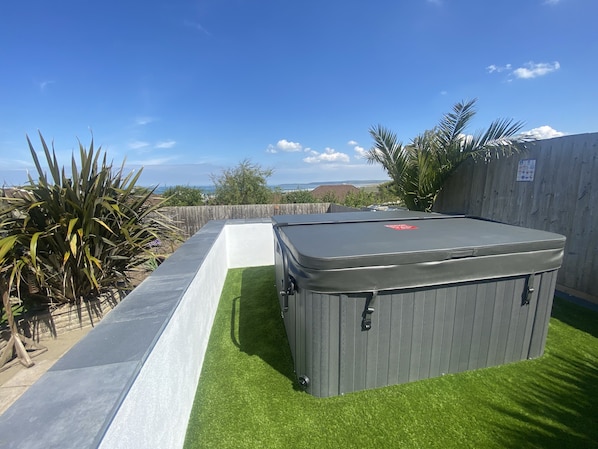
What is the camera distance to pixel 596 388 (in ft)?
6.33

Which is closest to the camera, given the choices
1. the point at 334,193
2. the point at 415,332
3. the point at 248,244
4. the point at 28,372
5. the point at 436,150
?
the point at 415,332

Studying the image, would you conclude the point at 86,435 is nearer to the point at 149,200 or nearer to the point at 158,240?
the point at 158,240

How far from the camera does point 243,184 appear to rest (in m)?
13.1

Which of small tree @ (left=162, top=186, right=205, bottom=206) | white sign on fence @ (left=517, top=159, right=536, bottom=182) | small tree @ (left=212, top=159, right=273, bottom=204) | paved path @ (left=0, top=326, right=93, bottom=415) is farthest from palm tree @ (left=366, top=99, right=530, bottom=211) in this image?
small tree @ (left=162, top=186, right=205, bottom=206)

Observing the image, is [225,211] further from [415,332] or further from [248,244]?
[415,332]

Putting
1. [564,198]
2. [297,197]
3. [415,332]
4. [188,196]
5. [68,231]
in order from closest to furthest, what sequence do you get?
[415,332] < [68,231] < [564,198] < [188,196] < [297,197]

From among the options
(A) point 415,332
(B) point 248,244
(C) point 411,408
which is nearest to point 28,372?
(C) point 411,408

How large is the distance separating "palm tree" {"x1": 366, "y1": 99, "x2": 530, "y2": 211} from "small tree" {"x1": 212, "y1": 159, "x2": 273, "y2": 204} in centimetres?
810

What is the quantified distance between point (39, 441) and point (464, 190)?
6206mm

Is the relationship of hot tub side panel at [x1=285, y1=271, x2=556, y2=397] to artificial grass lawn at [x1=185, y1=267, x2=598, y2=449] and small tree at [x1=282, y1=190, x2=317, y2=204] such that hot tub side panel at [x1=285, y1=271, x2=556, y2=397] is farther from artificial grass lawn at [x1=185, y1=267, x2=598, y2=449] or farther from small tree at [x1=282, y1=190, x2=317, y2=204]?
small tree at [x1=282, y1=190, x2=317, y2=204]

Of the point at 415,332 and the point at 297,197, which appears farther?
the point at 297,197

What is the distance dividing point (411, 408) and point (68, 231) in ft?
10.0

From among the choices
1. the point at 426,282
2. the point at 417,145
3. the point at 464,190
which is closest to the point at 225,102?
the point at 417,145

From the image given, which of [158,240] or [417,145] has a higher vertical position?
[417,145]
